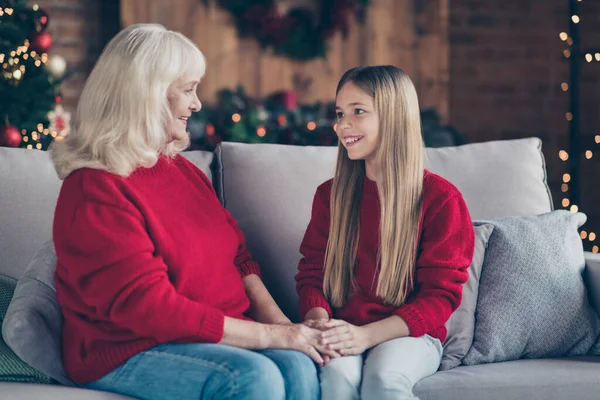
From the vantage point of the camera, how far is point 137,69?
1.67 meters

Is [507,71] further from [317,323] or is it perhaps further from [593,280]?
[317,323]

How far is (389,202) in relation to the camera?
6.22 feet

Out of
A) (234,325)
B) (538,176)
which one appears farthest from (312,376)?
(538,176)

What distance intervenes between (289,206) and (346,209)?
0.91ft

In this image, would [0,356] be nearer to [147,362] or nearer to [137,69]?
[147,362]

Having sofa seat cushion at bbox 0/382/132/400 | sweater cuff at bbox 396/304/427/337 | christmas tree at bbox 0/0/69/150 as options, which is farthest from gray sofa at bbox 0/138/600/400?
christmas tree at bbox 0/0/69/150

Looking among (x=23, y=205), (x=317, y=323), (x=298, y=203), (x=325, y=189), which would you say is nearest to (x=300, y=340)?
(x=317, y=323)

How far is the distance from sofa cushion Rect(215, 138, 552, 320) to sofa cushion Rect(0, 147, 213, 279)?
0.46 m

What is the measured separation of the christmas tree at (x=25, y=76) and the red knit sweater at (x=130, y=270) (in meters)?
1.94

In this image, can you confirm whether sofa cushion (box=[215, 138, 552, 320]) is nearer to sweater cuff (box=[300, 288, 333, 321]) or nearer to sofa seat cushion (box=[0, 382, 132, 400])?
sweater cuff (box=[300, 288, 333, 321])

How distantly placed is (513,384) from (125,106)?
1044 millimetres

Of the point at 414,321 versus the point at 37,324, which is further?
the point at 414,321

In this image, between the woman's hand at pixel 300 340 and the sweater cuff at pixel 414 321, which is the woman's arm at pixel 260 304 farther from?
the sweater cuff at pixel 414 321

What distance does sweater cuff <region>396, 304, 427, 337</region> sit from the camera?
5.93ft
